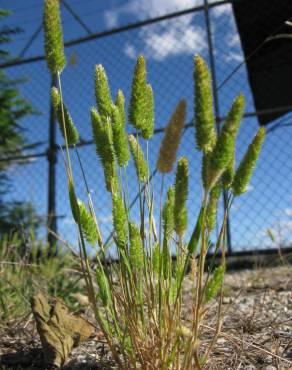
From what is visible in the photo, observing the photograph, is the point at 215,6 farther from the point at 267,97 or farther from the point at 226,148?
the point at 226,148

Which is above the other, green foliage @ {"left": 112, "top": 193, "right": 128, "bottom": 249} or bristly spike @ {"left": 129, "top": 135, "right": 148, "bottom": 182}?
bristly spike @ {"left": 129, "top": 135, "right": 148, "bottom": 182}

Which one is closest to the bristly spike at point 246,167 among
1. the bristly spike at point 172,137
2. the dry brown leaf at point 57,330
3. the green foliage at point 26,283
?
the bristly spike at point 172,137

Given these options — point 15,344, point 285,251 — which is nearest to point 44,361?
point 15,344

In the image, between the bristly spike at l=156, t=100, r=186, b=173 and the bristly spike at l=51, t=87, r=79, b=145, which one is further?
the bristly spike at l=51, t=87, r=79, b=145

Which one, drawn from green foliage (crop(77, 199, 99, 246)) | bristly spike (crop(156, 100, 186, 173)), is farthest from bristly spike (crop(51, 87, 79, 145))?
bristly spike (crop(156, 100, 186, 173))

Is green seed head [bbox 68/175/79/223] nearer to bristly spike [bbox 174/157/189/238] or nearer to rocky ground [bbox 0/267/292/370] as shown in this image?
bristly spike [bbox 174/157/189/238]

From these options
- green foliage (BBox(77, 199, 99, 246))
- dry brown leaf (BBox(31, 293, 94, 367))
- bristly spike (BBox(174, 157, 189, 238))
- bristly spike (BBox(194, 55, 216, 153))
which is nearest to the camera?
bristly spike (BBox(194, 55, 216, 153))
